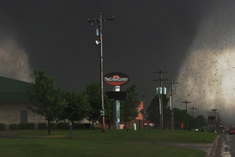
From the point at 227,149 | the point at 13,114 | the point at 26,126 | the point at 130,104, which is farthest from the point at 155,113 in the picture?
the point at 227,149

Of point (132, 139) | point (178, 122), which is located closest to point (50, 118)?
point (132, 139)

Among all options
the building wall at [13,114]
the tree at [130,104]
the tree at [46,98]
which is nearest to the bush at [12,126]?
the building wall at [13,114]

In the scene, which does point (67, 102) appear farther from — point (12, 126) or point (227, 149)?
point (227, 149)

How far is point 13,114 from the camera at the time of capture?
59.1m

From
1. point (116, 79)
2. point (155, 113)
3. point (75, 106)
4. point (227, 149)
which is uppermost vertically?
point (116, 79)

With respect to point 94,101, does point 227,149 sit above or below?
below

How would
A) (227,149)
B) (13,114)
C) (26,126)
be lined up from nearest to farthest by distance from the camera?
(227,149) < (26,126) < (13,114)

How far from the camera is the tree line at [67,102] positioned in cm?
3806

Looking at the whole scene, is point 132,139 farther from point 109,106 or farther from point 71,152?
point 109,106

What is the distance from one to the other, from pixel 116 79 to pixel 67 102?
10148mm

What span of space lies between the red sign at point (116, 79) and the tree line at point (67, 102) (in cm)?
465

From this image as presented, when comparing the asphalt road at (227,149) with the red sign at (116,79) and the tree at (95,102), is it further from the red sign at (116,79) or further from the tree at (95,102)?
the tree at (95,102)

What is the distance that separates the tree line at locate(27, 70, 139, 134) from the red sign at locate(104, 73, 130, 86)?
465 cm

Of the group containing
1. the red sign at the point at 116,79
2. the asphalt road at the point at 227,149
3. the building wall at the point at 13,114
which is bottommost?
the asphalt road at the point at 227,149
